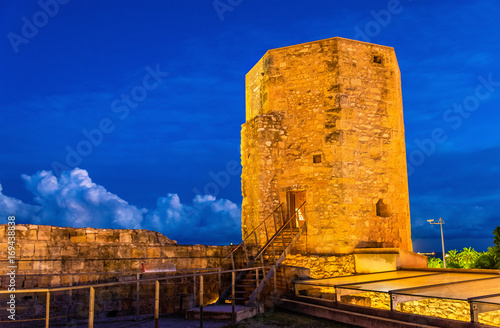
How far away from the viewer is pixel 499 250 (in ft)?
59.7

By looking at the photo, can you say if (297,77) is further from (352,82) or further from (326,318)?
(326,318)

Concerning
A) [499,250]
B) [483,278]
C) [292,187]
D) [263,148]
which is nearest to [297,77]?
[263,148]

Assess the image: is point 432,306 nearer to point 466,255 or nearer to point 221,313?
point 221,313

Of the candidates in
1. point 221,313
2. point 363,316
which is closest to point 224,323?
point 221,313

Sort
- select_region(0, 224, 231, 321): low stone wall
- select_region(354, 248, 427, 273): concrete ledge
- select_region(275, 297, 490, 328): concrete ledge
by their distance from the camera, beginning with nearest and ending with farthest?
select_region(275, 297, 490, 328): concrete ledge → select_region(0, 224, 231, 321): low stone wall → select_region(354, 248, 427, 273): concrete ledge

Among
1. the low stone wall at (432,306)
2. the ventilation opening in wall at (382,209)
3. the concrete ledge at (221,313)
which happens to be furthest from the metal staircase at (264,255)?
the ventilation opening in wall at (382,209)

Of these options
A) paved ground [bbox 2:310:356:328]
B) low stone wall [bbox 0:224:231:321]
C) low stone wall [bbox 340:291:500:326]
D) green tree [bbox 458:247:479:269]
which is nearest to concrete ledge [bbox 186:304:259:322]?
paved ground [bbox 2:310:356:328]

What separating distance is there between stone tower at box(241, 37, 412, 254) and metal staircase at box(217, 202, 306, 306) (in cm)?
37

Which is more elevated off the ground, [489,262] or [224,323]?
[489,262]

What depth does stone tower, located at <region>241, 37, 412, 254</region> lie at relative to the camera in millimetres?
12438

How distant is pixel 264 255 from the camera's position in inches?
484

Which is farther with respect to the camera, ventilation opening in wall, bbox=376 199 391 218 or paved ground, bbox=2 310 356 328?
ventilation opening in wall, bbox=376 199 391 218

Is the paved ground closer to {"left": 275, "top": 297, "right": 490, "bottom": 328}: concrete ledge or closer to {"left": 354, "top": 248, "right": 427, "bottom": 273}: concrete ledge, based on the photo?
{"left": 275, "top": 297, "right": 490, "bottom": 328}: concrete ledge

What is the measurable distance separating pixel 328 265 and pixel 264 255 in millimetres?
1823
